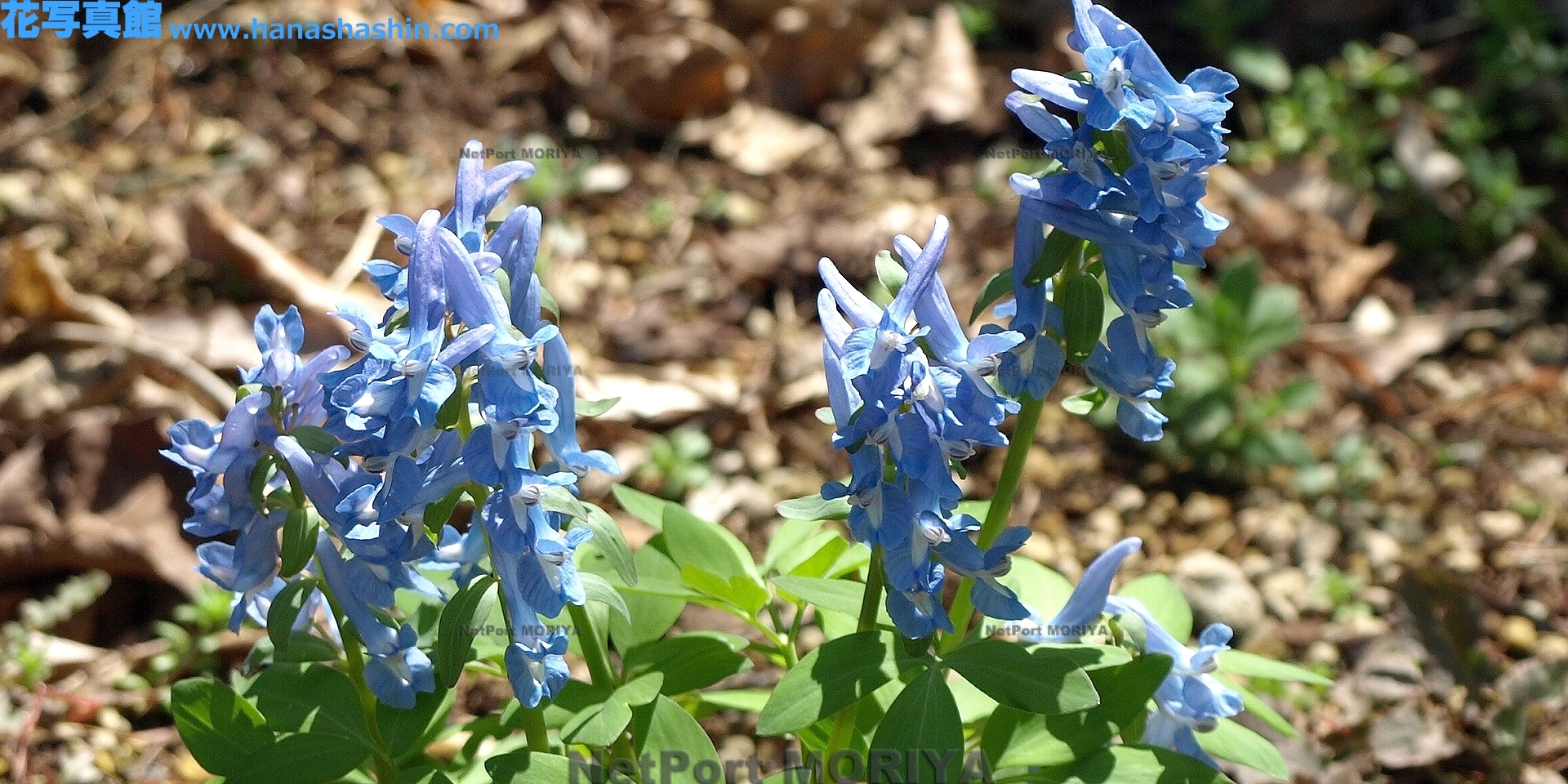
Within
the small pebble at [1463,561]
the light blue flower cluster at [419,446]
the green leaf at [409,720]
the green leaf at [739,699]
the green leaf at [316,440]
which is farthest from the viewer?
the small pebble at [1463,561]

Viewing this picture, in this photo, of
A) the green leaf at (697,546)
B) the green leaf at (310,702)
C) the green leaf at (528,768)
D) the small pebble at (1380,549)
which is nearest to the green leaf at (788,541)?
the green leaf at (697,546)

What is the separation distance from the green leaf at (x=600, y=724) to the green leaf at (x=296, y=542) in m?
0.52

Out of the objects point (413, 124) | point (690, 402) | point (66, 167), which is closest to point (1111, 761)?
point (690, 402)

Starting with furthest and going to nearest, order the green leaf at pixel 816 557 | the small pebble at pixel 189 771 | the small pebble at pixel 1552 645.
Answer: the small pebble at pixel 1552 645
the small pebble at pixel 189 771
the green leaf at pixel 816 557

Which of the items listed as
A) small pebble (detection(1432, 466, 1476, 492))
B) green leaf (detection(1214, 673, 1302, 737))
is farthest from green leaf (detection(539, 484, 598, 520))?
small pebble (detection(1432, 466, 1476, 492))

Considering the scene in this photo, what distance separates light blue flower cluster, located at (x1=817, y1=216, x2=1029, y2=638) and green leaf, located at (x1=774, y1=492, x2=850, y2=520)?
0.22 feet

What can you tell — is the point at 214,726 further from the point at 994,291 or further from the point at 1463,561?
the point at 1463,561

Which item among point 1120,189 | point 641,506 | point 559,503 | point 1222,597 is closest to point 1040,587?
point 641,506

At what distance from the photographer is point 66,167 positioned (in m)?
5.35

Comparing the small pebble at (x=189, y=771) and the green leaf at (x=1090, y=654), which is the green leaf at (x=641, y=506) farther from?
the small pebble at (x=189, y=771)

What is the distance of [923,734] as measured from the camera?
6.88ft

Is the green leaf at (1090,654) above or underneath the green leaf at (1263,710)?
above

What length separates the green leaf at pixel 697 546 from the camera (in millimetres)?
2467

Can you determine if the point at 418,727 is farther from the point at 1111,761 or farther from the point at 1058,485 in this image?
the point at 1058,485
